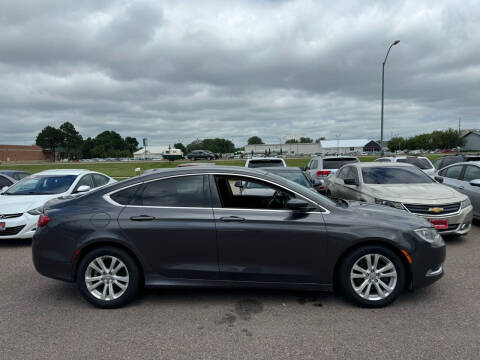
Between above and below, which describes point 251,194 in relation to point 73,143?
below

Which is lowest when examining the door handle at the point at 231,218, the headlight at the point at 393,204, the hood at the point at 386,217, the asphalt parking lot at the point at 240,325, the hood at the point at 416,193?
the asphalt parking lot at the point at 240,325

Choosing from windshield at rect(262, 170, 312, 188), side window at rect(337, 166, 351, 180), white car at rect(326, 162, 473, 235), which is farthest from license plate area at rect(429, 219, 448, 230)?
windshield at rect(262, 170, 312, 188)

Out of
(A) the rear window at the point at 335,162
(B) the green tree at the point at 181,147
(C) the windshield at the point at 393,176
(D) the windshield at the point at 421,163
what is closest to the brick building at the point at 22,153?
(B) the green tree at the point at 181,147

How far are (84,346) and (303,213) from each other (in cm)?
251

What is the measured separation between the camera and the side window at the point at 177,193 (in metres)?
3.80

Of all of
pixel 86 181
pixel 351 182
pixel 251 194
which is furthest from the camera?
pixel 86 181

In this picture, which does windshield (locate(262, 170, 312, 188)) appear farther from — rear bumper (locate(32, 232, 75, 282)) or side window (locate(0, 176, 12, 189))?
side window (locate(0, 176, 12, 189))

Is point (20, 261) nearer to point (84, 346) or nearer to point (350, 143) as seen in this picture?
point (84, 346)

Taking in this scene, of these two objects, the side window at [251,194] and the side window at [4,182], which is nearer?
the side window at [251,194]

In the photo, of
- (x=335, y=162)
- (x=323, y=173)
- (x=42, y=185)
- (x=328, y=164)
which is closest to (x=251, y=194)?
(x=42, y=185)

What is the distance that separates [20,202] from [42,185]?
106 cm

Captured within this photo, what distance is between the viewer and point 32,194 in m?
7.24

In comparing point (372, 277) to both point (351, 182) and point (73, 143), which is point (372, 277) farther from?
point (73, 143)

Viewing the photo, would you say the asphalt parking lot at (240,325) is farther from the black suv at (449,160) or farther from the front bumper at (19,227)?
the black suv at (449,160)
